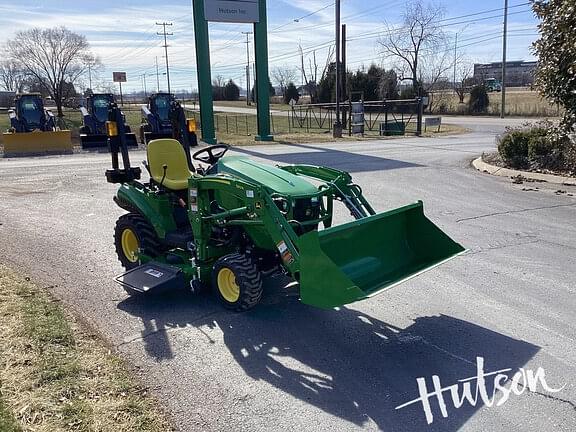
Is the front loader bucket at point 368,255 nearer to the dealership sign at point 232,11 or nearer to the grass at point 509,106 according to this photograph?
the dealership sign at point 232,11

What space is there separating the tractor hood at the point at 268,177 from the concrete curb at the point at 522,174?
8.16m

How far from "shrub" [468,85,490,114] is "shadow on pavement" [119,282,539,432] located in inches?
1963

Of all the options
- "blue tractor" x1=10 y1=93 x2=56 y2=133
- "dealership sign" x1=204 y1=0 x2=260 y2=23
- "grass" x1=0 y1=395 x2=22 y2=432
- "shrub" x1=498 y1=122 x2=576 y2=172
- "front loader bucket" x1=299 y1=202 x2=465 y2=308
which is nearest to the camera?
"grass" x1=0 y1=395 x2=22 y2=432

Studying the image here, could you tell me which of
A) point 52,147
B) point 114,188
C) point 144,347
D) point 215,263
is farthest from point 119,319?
point 52,147

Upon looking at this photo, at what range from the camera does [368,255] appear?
15.1 ft

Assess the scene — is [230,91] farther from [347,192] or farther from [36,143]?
[347,192]

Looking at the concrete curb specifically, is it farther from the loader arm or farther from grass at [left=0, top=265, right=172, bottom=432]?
grass at [left=0, top=265, right=172, bottom=432]

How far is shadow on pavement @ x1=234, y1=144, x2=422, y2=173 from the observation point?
14.7 metres

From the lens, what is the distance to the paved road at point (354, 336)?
3246mm

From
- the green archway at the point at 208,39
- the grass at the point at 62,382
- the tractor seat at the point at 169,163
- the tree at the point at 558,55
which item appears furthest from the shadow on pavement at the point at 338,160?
the grass at the point at 62,382

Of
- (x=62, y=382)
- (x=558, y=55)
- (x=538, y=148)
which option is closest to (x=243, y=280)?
(x=62, y=382)

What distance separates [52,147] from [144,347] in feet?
67.0

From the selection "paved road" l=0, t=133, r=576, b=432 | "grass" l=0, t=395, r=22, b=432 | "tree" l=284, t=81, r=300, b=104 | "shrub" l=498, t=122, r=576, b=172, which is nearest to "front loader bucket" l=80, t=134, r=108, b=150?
"paved road" l=0, t=133, r=576, b=432

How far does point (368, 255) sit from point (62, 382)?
2592mm
